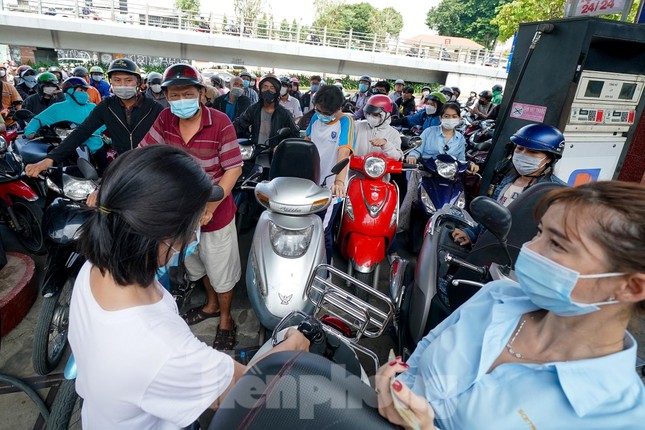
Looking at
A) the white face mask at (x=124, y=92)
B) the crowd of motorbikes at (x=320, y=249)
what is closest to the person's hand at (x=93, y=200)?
the crowd of motorbikes at (x=320, y=249)

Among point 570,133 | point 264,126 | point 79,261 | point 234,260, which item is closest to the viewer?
point 79,261

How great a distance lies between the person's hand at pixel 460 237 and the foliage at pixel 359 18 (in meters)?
52.4

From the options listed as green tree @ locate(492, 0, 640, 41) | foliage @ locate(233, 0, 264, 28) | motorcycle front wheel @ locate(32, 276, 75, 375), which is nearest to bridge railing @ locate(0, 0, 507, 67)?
green tree @ locate(492, 0, 640, 41)

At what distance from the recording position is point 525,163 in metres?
2.50

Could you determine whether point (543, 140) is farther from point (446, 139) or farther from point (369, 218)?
point (446, 139)

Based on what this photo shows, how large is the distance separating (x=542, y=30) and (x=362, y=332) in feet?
11.9

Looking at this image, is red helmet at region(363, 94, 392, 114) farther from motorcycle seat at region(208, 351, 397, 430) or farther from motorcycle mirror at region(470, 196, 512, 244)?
motorcycle seat at region(208, 351, 397, 430)

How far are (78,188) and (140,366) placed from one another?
69.9 inches

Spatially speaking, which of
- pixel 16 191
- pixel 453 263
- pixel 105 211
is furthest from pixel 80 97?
pixel 453 263

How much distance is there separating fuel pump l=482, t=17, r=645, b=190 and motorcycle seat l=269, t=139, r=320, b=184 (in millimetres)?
1877

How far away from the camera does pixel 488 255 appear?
1.75 metres

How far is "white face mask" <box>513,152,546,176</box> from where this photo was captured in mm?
2474

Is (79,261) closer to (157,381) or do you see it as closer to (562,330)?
(157,381)

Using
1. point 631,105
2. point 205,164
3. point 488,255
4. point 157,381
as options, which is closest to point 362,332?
point 488,255
